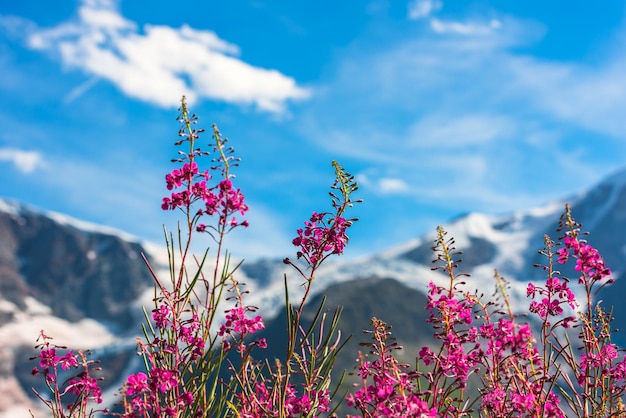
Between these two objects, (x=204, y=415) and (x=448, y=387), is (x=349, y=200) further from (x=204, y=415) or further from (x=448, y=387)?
(x=204, y=415)

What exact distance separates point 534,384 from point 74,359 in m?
3.79

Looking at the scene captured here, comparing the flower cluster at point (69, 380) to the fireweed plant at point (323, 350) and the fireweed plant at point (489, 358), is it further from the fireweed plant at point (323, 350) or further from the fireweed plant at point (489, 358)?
the fireweed plant at point (489, 358)

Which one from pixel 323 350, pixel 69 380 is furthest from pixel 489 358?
pixel 69 380

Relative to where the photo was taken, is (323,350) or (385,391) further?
(323,350)

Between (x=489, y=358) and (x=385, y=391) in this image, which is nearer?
(x=385, y=391)

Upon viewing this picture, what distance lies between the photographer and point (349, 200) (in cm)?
432

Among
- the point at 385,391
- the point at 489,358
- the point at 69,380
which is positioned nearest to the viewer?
the point at 385,391

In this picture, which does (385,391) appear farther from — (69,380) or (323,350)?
(69,380)

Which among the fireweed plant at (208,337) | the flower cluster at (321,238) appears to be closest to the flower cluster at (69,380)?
the fireweed plant at (208,337)

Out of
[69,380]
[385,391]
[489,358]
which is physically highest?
[489,358]

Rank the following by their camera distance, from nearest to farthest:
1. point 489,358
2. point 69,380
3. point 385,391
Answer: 1. point 385,391
2. point 489,358
3. point 69,380

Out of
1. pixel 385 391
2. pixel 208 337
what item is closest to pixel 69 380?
pixel 208 337

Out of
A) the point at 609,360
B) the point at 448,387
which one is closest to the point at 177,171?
the point at 448,387

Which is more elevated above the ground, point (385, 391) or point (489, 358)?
point (489, 358)
